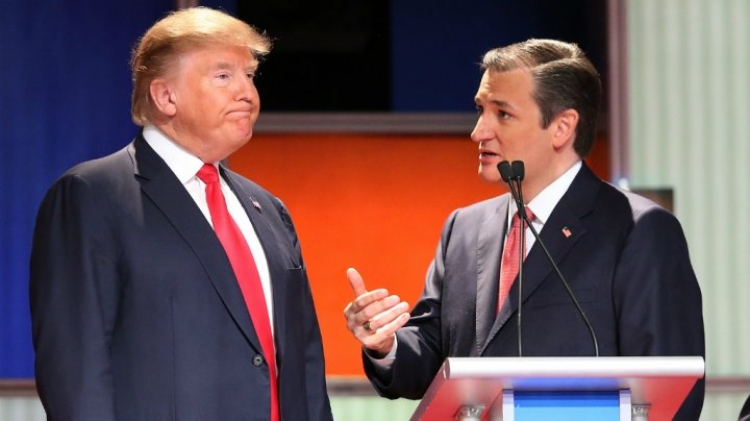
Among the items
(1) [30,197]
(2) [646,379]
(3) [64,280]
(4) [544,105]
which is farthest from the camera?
(1) [30,197]

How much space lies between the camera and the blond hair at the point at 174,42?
3438 millimetres

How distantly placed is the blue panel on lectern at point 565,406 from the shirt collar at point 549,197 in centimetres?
104

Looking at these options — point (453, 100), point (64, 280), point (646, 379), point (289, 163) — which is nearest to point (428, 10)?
point (453, 100)

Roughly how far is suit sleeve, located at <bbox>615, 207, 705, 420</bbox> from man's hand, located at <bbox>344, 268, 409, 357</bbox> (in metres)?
0.61

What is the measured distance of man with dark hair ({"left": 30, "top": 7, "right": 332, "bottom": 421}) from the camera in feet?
10.3

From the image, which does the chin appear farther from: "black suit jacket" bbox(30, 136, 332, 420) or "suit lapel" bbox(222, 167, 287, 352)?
"black suit jacket" bbox(30, 136, 332, 420)

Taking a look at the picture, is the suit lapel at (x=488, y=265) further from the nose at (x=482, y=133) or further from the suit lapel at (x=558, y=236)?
the nose at (x=482, y=133)

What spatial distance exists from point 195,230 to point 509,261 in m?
0.93

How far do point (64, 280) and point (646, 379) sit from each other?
1.32m

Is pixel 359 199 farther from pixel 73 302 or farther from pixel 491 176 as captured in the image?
pixel 73 302

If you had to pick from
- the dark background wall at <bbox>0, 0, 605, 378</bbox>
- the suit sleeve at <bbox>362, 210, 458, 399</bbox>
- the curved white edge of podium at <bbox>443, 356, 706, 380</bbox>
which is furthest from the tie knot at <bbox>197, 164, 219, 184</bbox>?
the dark background wall at <bbox>0, 0, 605, 378</bbox>

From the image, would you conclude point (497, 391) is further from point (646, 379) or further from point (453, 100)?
point (453, 100)

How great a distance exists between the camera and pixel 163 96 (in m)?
3.44

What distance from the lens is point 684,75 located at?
17.0 ft
